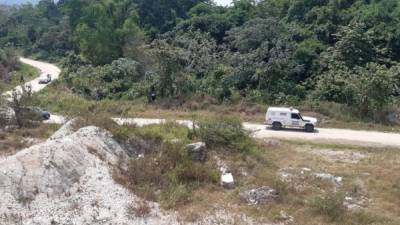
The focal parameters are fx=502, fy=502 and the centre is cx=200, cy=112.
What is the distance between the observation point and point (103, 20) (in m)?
62.4

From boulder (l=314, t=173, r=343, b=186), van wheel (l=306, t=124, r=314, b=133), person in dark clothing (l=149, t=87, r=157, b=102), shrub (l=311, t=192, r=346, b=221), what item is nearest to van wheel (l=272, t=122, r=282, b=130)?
van wheel (l=306, t=124, r=314, b=133)

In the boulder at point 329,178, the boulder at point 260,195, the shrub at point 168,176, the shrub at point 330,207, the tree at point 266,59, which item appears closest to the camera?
the shrub at point 330,207

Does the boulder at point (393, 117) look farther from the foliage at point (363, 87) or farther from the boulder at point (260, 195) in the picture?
the boulder at point (260, 195)

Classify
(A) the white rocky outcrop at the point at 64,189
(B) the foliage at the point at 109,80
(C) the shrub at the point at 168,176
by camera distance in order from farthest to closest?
(B) the foliage at the point at 109,80
(C) the shrub at the point at 168,176
(A) the white rocky outcrop at the point at 64,189

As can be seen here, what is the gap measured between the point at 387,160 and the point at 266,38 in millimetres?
20708

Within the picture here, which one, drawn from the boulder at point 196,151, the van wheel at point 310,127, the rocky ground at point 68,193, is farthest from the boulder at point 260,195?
the van wheel at point 310,127

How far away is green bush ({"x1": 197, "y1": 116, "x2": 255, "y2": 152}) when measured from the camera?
87.8ft

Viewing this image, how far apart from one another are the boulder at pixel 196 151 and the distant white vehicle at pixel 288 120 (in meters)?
10.7

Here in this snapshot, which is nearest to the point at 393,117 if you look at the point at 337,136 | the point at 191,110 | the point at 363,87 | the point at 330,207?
the point at 363,87

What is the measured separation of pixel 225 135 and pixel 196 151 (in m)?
2.40

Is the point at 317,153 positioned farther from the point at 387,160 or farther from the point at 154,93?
→ the point at 154,93

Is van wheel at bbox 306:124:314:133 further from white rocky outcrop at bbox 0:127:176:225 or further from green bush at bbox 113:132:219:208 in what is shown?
white rocky outcrop at bbox 0:127:176:225

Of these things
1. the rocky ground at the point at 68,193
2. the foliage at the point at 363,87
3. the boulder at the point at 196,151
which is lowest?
the rocky ground at the point at 68,193

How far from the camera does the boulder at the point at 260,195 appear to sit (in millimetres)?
21125
